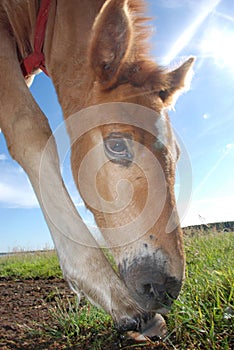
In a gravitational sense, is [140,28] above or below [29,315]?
above

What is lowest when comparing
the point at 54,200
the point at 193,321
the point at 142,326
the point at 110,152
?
the point at 142,326

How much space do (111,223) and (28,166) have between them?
Answer: 68 cm

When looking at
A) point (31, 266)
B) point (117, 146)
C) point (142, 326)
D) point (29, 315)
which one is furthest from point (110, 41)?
point (31, 266)

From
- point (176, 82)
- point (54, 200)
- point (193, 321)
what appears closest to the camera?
point (193, 321)

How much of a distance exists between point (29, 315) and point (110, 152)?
1.56 metres

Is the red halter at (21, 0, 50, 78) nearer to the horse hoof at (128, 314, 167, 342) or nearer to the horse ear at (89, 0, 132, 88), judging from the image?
the horse ear at (89, 0, 132, 88)

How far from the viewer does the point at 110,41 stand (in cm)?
266

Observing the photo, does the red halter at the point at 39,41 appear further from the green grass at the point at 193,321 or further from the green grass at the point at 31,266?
the green grass at the point at 31,266

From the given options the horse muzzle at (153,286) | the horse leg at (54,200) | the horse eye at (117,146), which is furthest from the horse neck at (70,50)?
the horse muzzle at (153,286)

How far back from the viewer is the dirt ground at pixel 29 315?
2.38 meters

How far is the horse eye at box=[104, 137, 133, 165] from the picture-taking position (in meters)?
2.52

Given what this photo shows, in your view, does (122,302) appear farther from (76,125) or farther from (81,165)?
(76,125)

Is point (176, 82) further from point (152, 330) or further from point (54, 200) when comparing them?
point (152, 330)

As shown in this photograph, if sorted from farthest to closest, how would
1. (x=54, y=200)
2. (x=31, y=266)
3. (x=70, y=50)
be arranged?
(x=31, y=266), (x=70, y=50), (x=54, y=200)
